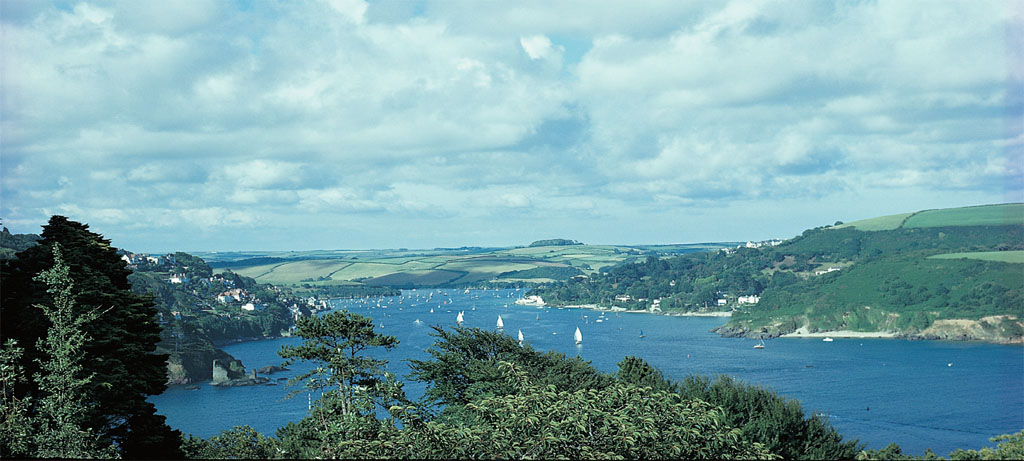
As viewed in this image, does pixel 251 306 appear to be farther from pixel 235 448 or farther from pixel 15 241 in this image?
pixel 235 448

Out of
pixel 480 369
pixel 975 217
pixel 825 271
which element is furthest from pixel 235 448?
pixel 975 217

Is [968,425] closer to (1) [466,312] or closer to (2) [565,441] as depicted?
(2) [565,441]

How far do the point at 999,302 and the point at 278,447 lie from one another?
14010cm

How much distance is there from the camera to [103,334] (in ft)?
69.9

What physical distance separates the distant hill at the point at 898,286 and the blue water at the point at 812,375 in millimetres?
7857

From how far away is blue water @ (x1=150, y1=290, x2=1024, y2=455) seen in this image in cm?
6450

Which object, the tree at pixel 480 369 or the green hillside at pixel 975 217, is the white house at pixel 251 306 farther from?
the green hillside at pixel 975 217

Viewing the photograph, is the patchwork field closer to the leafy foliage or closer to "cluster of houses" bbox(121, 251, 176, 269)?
the leafy foliage

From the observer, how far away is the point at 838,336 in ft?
434

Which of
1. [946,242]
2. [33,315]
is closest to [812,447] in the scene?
[33,315]

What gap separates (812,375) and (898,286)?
2618 inches

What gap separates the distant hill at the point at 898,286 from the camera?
130 meters

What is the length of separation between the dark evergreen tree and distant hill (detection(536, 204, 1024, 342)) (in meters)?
123

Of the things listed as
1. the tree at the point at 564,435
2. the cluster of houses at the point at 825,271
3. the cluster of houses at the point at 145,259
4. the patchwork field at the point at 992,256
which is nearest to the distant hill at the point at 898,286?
the patchwork field at the point at 992,256
